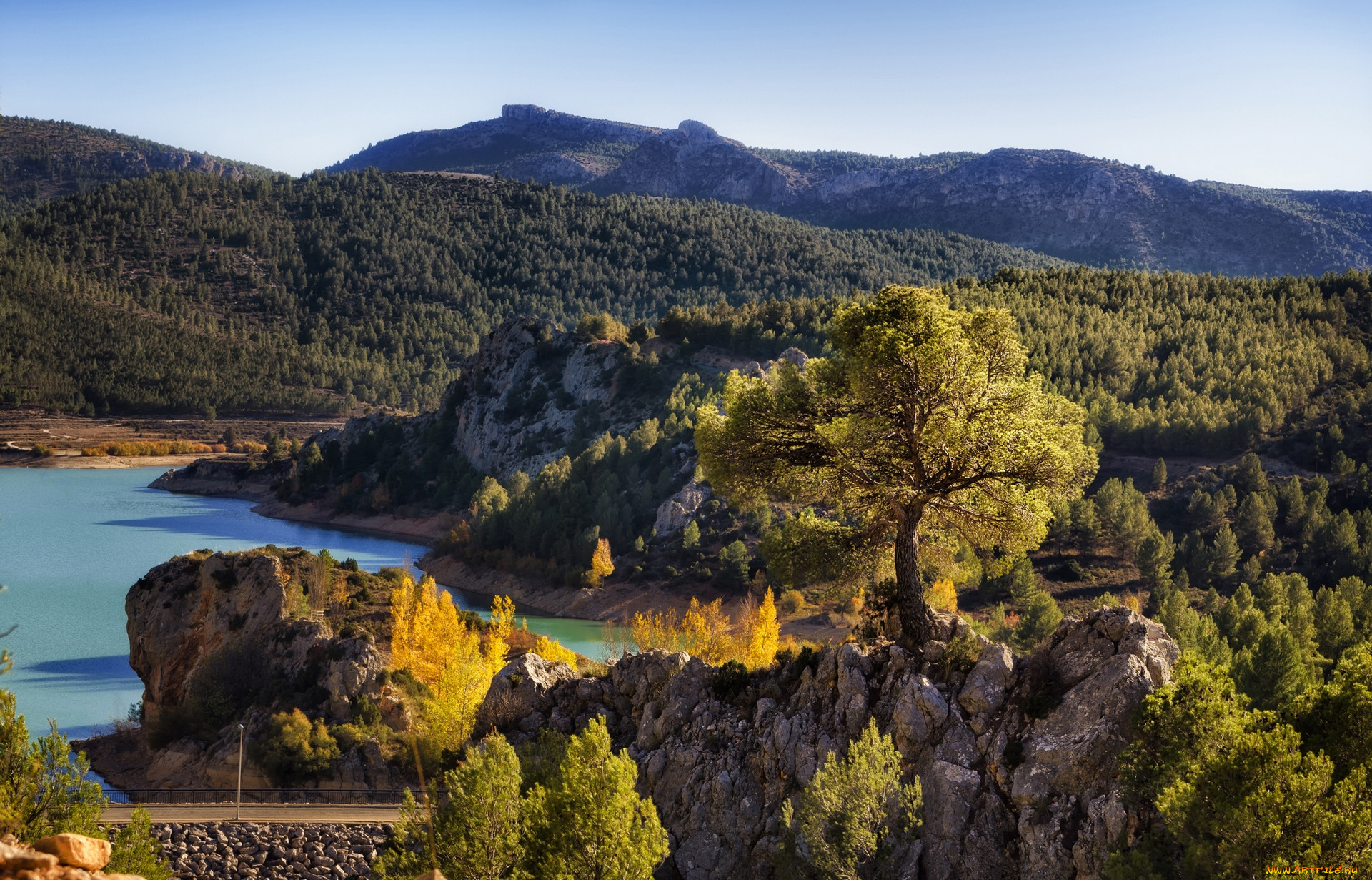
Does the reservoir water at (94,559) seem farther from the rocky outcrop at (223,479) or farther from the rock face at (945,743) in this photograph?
the rock face at (945,743)

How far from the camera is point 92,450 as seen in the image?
145 meters

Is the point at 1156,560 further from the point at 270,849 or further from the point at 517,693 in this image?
the point at 270,849

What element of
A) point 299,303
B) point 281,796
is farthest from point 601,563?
point 299,303

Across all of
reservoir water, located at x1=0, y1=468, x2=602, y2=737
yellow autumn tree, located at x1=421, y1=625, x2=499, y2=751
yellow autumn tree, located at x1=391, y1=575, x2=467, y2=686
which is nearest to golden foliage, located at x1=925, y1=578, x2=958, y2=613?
yellow autumn tree, located at x1=421, y1=625, x2=499, y2=751

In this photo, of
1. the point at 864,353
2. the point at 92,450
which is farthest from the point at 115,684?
the point at 92,450

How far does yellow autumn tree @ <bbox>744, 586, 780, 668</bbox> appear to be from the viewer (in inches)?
1743

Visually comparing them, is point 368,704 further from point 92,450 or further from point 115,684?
point 92,450

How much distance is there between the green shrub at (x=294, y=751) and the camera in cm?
3569

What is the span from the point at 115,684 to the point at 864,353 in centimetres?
4950

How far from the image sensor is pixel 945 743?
18.4 meters

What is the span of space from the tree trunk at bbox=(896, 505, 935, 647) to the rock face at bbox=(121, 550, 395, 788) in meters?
27.0

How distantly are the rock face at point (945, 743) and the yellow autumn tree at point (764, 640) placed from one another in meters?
18.9

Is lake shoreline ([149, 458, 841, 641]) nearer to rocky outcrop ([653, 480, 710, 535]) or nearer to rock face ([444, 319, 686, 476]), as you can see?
rocky outcrop ([653, 480, 710, 535])

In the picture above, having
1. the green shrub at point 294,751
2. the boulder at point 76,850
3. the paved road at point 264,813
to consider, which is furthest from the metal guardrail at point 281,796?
the boulder at point 76,850
